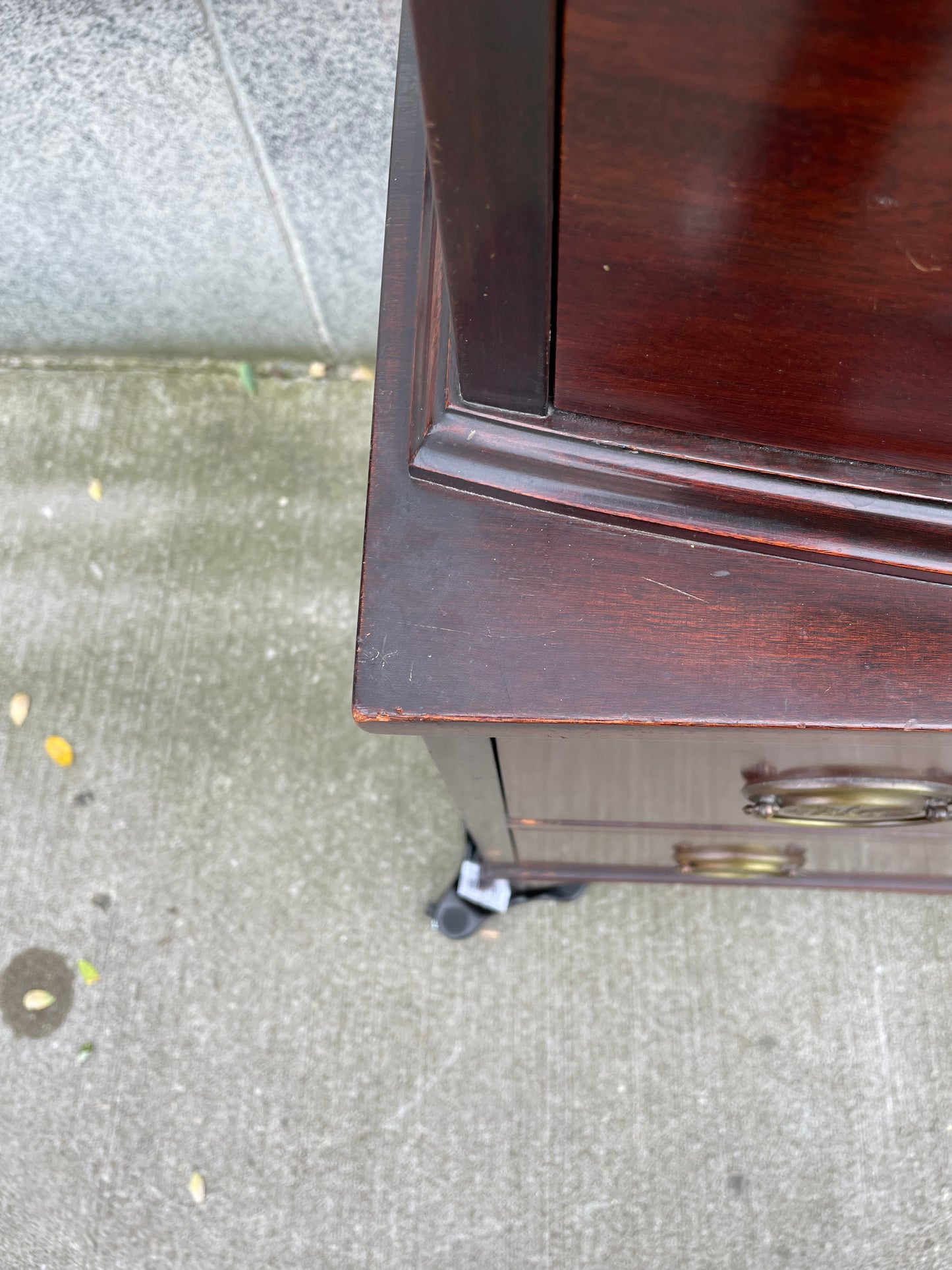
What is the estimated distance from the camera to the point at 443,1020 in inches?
63.1

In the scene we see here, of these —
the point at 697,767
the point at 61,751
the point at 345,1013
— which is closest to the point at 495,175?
the point at 697,767

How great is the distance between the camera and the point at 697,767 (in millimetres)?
898

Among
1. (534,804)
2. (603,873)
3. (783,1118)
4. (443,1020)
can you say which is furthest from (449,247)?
(783,1118)

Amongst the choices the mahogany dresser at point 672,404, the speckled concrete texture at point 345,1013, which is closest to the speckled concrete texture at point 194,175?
the speckled concrete texture at point 345,1013

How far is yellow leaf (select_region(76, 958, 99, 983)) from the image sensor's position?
165cm

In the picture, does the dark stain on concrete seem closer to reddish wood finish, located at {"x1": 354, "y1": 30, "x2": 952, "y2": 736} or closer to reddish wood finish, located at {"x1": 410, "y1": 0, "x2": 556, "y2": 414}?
reddish wood finish, located at {"x1": 354, "y1": 30, "x2": 952, "y2": 736}

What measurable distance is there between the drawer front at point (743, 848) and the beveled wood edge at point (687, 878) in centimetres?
3

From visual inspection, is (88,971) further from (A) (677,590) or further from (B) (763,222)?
(B) (763,222)

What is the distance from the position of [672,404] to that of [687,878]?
108cm

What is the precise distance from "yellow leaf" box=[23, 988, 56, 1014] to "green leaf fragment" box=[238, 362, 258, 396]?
4.25ft

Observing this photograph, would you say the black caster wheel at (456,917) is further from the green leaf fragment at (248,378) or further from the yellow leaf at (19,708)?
the green leaf fragment at (248,378)

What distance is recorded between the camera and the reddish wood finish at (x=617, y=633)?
691 mm

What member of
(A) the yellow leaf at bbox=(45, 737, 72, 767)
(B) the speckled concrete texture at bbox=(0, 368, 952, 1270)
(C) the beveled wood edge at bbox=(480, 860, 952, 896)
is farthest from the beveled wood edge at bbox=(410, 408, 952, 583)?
(A) the yellow leaf at bbox=(45, 737, 72, 767)

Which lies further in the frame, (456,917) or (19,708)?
(19,708)
